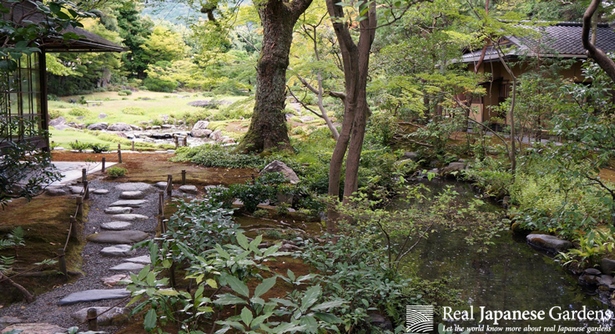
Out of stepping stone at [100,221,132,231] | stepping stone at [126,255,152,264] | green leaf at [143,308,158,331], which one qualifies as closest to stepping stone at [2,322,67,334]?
stepping stone at [126,255,152,264]

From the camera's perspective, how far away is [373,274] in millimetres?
4645

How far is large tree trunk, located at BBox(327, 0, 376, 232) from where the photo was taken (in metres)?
6.51

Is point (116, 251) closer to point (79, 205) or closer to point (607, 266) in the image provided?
point (79, 205)

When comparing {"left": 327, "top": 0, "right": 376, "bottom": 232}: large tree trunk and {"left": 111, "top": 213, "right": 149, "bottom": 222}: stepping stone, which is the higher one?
{"left": 327, "top": 0, "right": 376, "bottom": 232}: large tree trunk

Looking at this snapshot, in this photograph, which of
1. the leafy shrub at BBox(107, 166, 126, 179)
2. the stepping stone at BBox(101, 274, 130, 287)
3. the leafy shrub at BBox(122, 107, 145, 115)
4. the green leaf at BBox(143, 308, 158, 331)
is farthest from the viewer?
the leafy shrub at BBox(122, 107, 145, 115)

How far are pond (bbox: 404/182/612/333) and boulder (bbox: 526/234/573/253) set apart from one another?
15cm

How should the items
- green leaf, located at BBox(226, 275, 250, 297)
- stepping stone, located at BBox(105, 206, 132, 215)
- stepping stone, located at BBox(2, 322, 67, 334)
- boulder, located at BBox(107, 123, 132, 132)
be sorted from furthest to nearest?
boulder, located at BBox(107, 123, 132, 132) → stepping stone, located at BBox(105, 206, 132, 215) → stepping stone, located at BBox(2, 322, 67, 334) → green leaf, located at BBox(226, 275, 250, 297)

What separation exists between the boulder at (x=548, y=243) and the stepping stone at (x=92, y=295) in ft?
22.0

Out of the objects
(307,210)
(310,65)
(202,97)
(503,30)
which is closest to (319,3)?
(310,65)

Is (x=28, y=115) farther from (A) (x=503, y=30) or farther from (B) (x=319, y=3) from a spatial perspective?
(A) (x=503, y=30)

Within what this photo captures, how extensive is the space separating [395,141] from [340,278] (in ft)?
41.4

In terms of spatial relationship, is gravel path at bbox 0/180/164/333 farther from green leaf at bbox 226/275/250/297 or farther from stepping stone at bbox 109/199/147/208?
green leaf at bbox 226/275/250/297

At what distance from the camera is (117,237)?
6.08 m

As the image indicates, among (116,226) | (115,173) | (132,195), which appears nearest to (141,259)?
(116,226)
